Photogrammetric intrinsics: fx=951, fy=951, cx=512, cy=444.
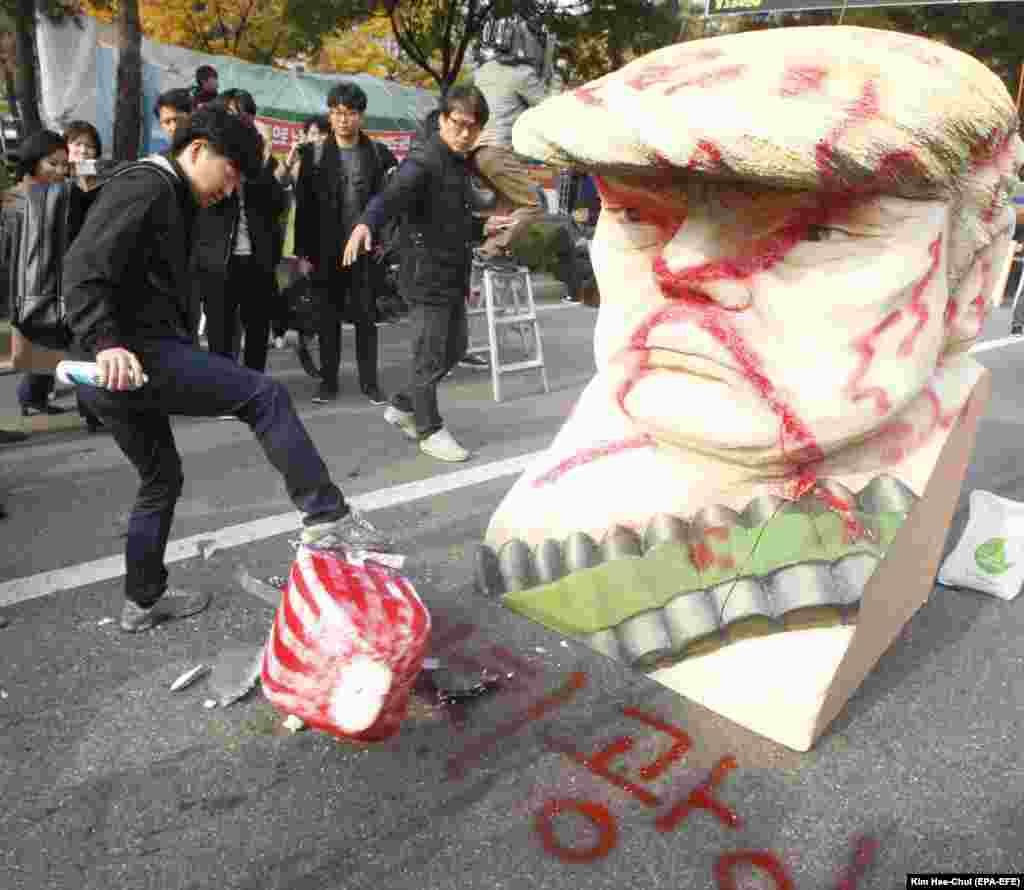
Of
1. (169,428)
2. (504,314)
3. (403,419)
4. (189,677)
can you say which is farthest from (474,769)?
(504,314)

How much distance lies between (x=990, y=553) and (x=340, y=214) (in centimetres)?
416

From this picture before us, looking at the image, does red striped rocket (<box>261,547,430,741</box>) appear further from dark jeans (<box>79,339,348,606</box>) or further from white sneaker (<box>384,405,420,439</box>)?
white sneaker (<box>384,405,420,439</box>)

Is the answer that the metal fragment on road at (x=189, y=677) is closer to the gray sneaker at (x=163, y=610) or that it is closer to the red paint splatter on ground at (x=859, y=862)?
the gray sneaker at (x=163, y=610)

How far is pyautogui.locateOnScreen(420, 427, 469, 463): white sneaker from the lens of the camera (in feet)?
16.9

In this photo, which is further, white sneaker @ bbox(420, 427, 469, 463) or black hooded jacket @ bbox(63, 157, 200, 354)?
white sneaker @ bbox(420, 427, 469, 463)

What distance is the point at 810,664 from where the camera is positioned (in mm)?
2598

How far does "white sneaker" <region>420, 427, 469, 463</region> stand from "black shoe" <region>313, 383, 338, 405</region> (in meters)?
1.28

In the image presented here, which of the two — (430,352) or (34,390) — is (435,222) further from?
(34,390)

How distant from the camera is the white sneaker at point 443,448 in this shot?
5.15 m

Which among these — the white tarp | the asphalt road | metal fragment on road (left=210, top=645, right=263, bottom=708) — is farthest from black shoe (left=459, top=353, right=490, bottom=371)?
the white tarp

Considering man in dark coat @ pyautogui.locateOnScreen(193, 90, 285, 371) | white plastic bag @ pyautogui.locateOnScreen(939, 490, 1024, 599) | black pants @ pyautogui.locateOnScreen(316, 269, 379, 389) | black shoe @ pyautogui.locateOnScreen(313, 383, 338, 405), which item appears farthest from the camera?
black shoe @ pyautogui.locateOnScreen(313, 383, 338, 405)

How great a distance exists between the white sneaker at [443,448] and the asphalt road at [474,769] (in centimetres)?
140

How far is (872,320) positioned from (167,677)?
2280 mm

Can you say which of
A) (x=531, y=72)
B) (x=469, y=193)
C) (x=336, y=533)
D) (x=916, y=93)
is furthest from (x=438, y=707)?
(x=531, y=72)
